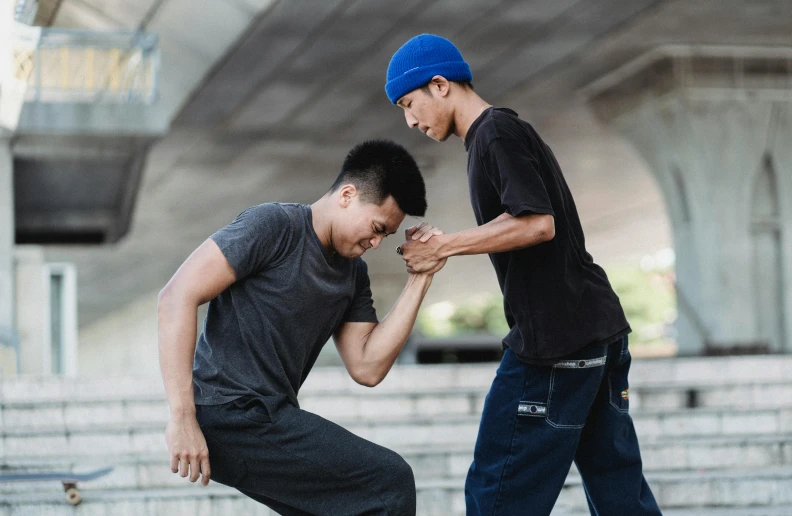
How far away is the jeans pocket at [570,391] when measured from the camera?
3.18m

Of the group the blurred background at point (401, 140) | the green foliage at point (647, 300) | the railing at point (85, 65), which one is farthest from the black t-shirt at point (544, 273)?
the green foliage at point (647, 300)

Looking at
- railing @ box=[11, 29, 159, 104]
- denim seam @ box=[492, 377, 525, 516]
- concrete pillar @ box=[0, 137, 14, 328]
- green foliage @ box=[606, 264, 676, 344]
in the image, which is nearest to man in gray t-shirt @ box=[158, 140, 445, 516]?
denim seam @ box=[492, 377, 525, 516]

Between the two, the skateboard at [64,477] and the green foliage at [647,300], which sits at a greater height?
the green foliage at [647,300]

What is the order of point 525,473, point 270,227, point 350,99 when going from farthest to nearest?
1. point 350,99
2. point 525,473
3. point 270,227

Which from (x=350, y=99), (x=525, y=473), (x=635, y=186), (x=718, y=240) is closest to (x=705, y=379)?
(x=525, y=473)

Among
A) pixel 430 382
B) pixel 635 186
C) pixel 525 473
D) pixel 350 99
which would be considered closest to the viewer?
pixel 525 473

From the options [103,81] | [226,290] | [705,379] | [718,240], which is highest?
[103,81]

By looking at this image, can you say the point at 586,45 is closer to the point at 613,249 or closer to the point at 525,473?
the point at 525,473

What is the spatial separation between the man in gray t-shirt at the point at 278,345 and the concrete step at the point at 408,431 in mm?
3852

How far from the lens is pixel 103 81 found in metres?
16.8

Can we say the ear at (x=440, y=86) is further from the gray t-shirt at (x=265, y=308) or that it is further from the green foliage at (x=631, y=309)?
the green foliage at (x=631, y=309)

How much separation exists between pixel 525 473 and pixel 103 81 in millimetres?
15030

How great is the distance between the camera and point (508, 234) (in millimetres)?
2957

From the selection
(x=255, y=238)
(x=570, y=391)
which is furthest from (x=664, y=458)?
(x=255, y=238)
